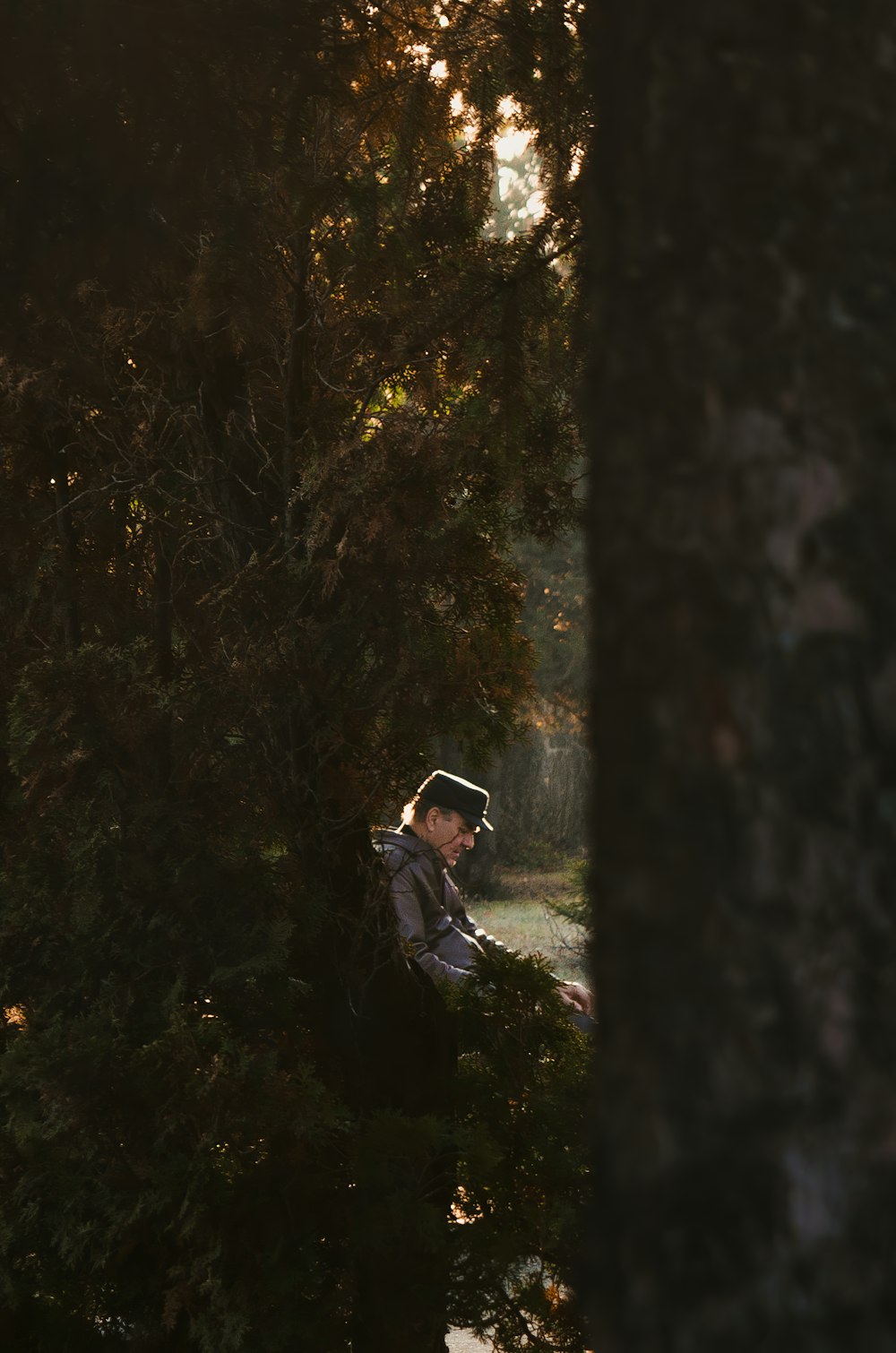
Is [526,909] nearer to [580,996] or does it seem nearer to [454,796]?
[580,996]

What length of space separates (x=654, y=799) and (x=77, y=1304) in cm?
312

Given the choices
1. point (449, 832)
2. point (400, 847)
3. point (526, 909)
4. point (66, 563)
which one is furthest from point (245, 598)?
point (526, 909)

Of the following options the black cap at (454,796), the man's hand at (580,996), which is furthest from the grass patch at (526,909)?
the black cap at (454,796)

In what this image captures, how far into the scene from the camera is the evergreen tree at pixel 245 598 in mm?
3410

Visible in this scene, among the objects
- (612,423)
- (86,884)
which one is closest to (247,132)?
(86,884)

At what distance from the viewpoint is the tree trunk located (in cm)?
106

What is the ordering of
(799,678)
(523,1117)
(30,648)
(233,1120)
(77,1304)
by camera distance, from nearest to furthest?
(799,678) < (233,1120) < (77,1304) < (523,1117) < (30,648)

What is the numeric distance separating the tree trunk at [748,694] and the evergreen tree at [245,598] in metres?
2.46

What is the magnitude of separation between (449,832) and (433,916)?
0.38 meters

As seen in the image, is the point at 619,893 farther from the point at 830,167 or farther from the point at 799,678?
the point at 830,167

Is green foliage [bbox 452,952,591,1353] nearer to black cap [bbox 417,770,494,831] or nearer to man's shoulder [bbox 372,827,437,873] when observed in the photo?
man's shoulder [bbox 372,827,437,873]

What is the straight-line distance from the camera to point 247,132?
3.50 metres

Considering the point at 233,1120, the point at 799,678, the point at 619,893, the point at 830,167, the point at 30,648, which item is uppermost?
the point at 830,167

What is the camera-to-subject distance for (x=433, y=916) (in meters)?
5.64
